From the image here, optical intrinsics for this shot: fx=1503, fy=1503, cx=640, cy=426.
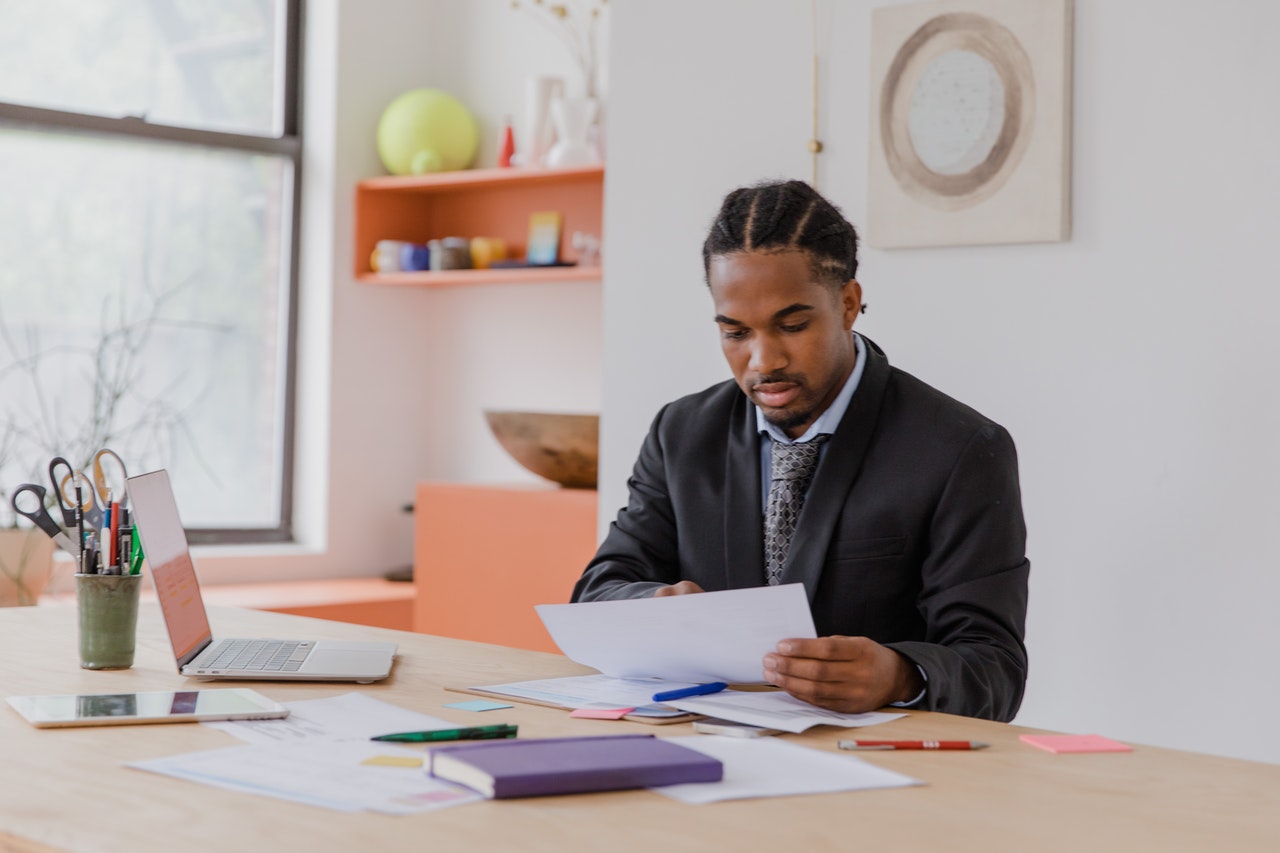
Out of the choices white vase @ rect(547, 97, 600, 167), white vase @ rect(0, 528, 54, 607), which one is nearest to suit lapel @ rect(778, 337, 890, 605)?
white vase @ rect(0, 528, 54, 607)

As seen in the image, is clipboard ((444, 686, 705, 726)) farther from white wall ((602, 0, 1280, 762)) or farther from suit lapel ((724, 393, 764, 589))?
white wall ((602, 0, 1280, 762))

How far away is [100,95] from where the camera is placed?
13.9 ft

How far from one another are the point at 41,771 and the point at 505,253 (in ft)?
10.8

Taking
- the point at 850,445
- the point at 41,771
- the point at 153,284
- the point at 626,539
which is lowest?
the point at 41,771

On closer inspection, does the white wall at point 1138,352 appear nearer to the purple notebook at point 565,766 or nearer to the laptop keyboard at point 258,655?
the laptop keyboard at point 258,655

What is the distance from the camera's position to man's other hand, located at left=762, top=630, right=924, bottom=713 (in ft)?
4.68

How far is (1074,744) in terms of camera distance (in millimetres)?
1319

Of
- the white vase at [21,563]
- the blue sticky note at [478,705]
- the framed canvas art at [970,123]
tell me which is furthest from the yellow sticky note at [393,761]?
the white vase at [21,563]

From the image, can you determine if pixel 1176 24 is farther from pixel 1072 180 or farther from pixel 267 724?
pixel 267 724

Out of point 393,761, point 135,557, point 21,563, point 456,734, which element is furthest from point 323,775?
point 21,563

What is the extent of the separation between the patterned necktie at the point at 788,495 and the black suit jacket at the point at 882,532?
0.07 ft

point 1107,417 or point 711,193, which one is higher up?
point 711,193

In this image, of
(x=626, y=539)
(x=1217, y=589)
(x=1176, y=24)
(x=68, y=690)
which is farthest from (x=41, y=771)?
(x=1176, y=24)

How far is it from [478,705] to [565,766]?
1.25 ft
